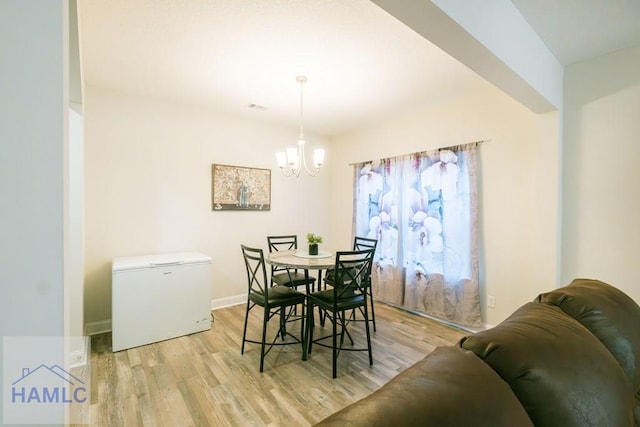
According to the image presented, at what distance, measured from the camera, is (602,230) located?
2285 mm

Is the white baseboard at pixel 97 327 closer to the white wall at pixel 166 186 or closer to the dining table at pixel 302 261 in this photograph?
the white wall at pixel 166 186

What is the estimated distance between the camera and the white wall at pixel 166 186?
3.06 m

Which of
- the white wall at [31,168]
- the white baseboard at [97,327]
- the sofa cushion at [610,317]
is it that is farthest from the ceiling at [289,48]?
the white baseboard at [97,327]

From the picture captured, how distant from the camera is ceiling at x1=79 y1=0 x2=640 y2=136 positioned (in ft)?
6.01

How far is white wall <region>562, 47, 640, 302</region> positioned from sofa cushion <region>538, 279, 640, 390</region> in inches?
42.6

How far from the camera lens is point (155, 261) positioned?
2945 mm

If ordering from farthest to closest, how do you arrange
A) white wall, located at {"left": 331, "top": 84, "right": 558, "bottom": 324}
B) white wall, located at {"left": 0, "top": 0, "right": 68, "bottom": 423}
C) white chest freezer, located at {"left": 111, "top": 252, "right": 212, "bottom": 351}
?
1. white chest freezer, located at {"left": 111, "top": 252, "right": 212, "bottom": 351}
2. white wall, located at {"left": 331, "top": 84, "right": 558, "bottom": 324}
3. white wall, located at {"left": 0, "top": 0, "right": 68, "bottom": 423}

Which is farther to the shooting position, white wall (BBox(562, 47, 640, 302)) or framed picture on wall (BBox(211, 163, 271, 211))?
framed picture on wall (BBox(211, 163, 271, 211))

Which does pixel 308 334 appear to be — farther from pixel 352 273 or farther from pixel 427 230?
pixel 427 230

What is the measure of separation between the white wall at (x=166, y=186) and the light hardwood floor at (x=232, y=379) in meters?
0.91

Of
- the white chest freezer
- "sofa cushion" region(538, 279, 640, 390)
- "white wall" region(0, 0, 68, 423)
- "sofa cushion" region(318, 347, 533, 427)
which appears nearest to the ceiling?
"white wall" region(0, 0, 68, 423)

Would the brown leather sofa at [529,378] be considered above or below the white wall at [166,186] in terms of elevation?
below

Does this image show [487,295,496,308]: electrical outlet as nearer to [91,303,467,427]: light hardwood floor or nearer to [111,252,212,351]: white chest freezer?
[91,303,467,427]: light hardwood floor

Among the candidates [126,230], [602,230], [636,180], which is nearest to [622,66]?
[636,180]
